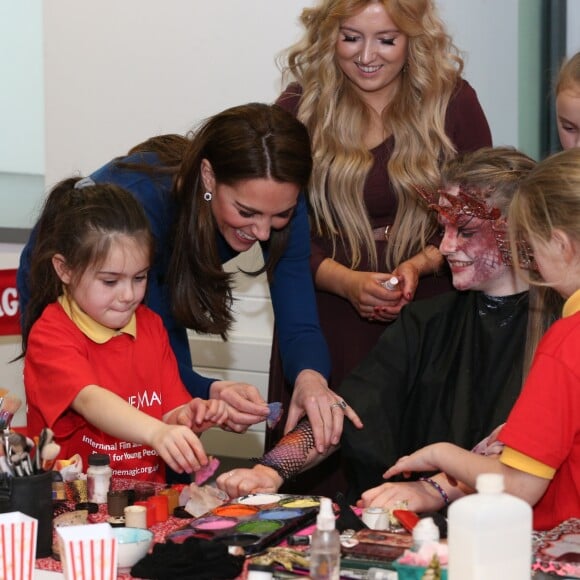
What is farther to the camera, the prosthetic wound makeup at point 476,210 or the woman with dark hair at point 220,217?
the prosthetic wound makeup at point 476,210

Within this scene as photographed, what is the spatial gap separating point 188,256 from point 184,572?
102cm

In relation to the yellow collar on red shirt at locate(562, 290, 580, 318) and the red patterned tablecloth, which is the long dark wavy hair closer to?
the red patterned tablecloth

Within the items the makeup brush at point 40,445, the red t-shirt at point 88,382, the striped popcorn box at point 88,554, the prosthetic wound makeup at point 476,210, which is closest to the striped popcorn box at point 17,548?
the striped popcorn box at point 88,554

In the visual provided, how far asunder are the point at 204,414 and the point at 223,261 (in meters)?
0.53

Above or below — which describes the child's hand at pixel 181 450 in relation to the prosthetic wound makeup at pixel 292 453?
above

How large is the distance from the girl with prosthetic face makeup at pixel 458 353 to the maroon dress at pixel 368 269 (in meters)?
0.33

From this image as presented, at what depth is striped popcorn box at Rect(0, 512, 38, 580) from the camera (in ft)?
4.88

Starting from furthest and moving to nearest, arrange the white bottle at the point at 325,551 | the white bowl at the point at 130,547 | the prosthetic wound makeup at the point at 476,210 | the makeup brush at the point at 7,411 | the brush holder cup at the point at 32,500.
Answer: the prosthetic wound makeup at the point at 476,210, the makeup brush at the point at 7,411, the brush holder cup at the point at 32,500, the white bowl at the point at 130,547, the white bottle at the point at 325,551

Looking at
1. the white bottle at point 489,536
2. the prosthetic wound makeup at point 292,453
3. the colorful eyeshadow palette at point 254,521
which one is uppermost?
the white bottle at point 489,536

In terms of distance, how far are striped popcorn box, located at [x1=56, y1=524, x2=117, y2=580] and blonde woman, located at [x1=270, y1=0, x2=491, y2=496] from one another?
4.60ft

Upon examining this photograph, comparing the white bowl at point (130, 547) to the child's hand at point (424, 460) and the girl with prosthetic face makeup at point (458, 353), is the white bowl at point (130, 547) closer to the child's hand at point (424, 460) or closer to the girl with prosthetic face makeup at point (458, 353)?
the child's hand at point (424, 460)

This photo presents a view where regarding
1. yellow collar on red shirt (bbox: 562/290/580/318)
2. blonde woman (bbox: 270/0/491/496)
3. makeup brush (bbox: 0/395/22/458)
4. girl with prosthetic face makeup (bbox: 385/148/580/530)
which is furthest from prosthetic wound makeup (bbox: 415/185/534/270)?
makeup brush (bbox: 0/395/22/458)

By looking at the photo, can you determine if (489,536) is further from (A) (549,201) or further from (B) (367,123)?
(B) (367,123)

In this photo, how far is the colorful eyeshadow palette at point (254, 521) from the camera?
1651mm
